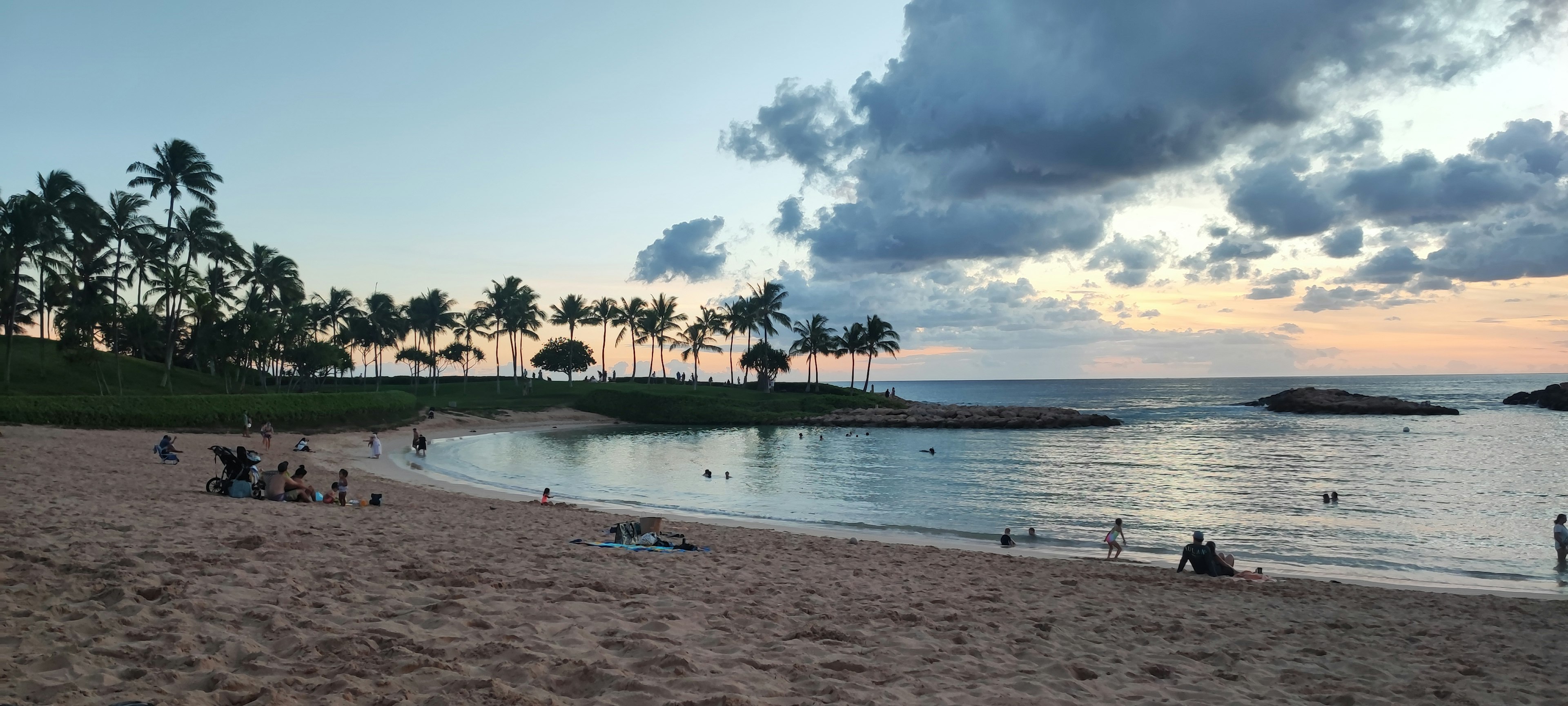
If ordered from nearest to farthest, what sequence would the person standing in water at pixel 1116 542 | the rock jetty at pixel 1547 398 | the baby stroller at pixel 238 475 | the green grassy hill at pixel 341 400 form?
the baby stroller at pixel 238 475, the person standing in water at pixel 1116 542, the green grassy hill at pixel 341 400, the rock jetty at pixel 1547 398

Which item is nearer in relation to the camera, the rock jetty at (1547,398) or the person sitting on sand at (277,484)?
the person sitting on sand at (277,484)

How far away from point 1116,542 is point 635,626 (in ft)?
49.2

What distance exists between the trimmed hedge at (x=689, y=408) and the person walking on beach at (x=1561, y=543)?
60.4 metres

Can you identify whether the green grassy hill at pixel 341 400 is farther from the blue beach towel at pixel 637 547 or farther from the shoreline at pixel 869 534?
the blue beach towel at pixel 637 547

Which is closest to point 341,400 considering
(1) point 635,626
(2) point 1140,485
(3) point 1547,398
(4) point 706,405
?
(4) point 706,405

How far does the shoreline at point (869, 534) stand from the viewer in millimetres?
15914

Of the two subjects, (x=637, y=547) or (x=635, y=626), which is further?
(x=637, y=547)

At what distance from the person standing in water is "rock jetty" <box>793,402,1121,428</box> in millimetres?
53389

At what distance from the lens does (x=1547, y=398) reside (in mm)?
94312

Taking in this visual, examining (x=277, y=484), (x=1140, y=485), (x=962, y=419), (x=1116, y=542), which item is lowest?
(x=1140, y=485)

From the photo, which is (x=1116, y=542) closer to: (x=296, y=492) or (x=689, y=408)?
(x=296, y=492)

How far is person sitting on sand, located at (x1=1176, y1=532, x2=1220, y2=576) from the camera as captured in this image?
1541cm

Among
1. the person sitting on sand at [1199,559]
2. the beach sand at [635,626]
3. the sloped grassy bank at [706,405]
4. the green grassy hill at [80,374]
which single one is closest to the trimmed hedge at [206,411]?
the green grassy hill at [80,374]

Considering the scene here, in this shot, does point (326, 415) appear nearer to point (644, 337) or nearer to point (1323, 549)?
point (644, 337)
